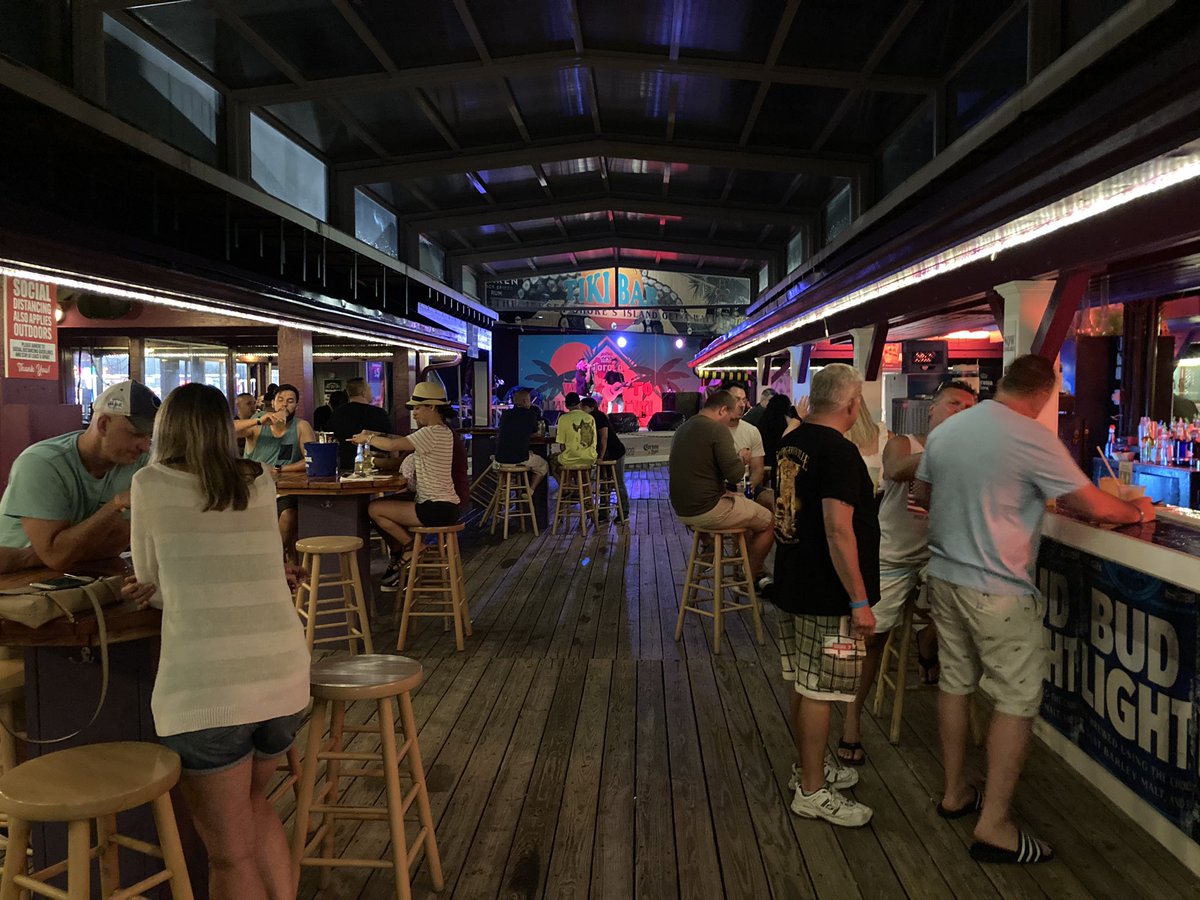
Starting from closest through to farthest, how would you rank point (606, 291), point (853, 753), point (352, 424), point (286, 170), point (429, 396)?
point (853, 753)
point (429, 396)
point (352, 424)
point (286, 170)
point (606, 291)

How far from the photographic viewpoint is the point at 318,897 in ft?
7.84

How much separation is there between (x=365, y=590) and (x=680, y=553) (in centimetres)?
329

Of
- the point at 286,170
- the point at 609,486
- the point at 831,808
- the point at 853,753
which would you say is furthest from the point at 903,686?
the point at 286,170

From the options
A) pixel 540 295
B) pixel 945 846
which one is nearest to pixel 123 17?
pixel 945 846

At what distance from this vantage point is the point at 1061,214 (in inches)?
131

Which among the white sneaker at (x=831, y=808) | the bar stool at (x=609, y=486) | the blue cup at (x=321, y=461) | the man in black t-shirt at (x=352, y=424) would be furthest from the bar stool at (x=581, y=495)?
the white sneaker at (x=831, y=808)

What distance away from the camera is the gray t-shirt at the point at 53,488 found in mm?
2338

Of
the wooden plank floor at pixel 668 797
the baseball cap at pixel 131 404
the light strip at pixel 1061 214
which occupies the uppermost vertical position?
the light strip at pixel 1061 214

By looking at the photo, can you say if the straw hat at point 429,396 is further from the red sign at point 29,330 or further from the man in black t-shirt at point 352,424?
the red sign at point 29,330

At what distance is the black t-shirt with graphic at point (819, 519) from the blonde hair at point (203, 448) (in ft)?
5.75

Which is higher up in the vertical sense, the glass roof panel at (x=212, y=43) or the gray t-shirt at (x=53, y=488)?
the glass roof panel at (x=212, y=43)

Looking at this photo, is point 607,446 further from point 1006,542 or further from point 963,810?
point 1006,542

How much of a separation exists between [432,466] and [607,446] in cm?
466

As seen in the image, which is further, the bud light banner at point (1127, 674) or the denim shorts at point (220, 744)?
the bud light banner at point (1127, 674)
